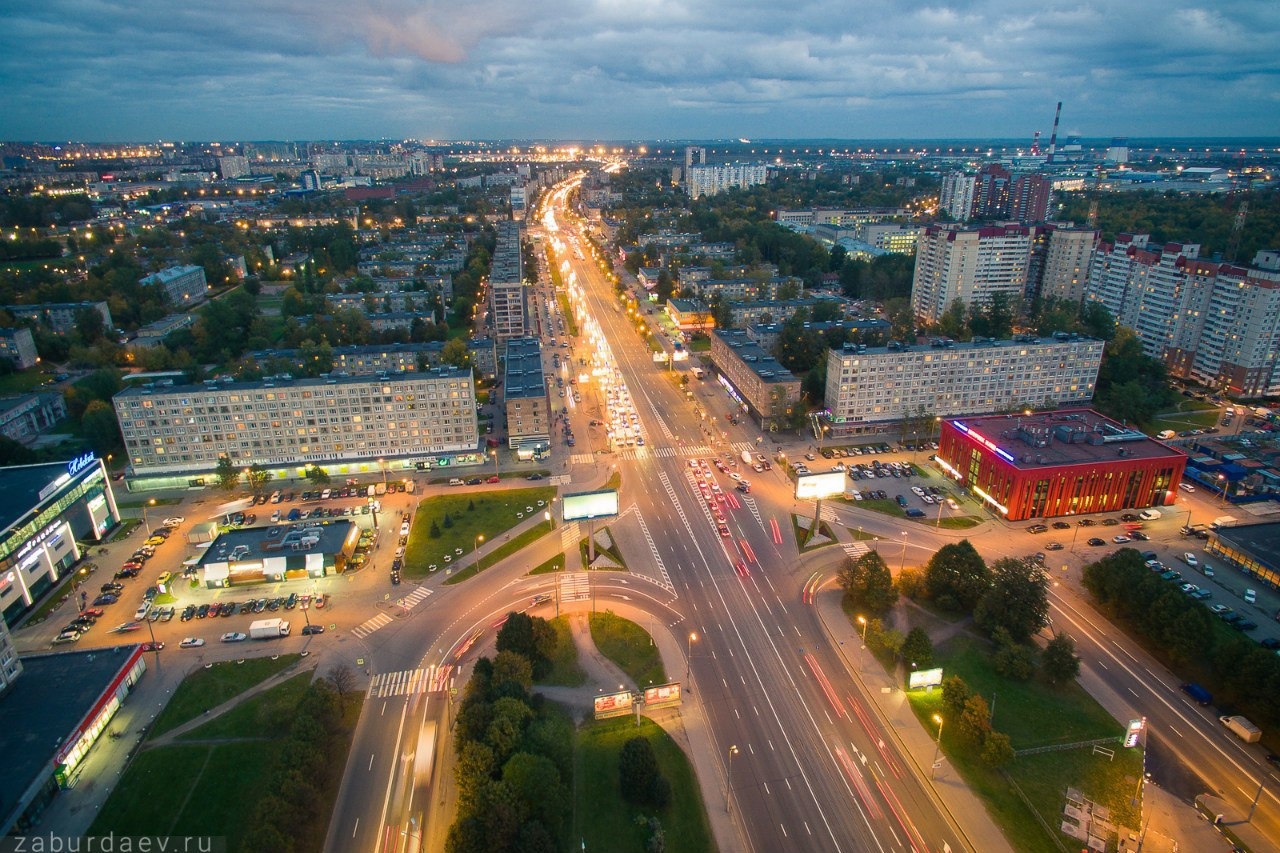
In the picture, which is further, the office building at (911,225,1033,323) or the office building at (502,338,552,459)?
the office building at (911,225,1033,323)

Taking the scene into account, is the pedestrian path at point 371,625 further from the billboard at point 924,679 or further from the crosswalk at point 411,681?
the billboard at point 924,679

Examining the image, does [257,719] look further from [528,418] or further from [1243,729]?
[1243,729]

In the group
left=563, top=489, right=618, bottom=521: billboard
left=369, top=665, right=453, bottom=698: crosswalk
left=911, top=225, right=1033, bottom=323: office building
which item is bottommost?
left=369, top=665, right=453, bottom=698: crosswalk

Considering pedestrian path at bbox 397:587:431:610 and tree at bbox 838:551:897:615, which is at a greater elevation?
tree at bbox 838:551:897:615

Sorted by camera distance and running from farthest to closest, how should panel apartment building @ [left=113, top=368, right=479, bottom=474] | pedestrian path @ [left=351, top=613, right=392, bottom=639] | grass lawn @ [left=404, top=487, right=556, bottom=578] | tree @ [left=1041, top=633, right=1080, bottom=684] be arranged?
panel apartment building @ [left=113, top=368, right=479, bottom=474]
grass lawn @ [left=404, top=487, right=556, bottom=578]
pedestrian path @ [left=351, top=613, right=392, bottom=639]
tree @ [left=1041, top=633, right=1080, bottom=684]

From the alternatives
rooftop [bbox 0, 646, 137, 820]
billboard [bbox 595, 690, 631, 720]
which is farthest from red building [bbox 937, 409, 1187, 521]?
rooftop [bbox 0, 646, 137, 820]

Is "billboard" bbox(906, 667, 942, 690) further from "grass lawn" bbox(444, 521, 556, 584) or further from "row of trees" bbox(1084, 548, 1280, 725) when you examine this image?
"grass lawn" bbox(444, 521, 556, 584)
